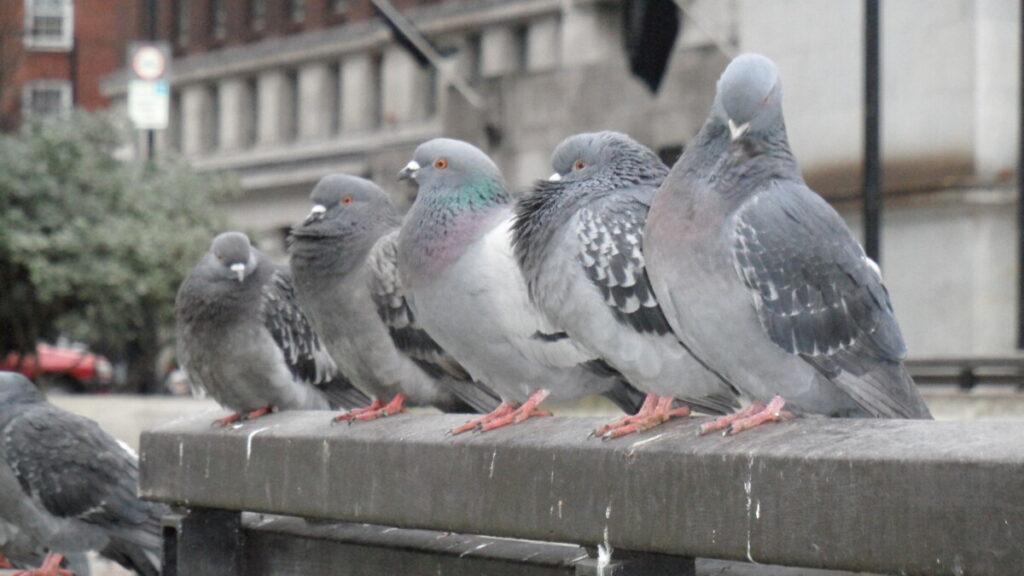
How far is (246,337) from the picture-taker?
674cm

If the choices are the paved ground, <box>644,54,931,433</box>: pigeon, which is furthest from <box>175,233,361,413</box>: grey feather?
the paved ground

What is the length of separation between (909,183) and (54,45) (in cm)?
3752

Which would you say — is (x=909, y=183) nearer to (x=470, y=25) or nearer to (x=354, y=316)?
(x=354, y=316)

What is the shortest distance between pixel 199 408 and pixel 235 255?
7.55 metres

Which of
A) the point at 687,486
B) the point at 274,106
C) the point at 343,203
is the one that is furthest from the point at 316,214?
the point at 274,106

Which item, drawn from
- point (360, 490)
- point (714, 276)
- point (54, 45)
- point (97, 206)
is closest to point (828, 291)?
point (714, 276)

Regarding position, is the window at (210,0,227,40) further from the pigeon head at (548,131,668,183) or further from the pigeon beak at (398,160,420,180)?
the pigeon head at (548,131,668,183)

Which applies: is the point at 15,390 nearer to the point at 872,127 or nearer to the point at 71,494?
the point at 71,494

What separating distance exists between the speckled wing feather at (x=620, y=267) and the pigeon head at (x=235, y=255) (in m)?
2.30

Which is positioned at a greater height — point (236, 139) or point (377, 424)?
point (236, 139)

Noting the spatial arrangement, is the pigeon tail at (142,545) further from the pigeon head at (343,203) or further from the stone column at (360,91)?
the stone column at (360,91)

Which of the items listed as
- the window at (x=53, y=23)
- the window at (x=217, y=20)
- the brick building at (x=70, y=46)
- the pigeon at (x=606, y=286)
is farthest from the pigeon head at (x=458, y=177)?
the window at (x=53, y=23)

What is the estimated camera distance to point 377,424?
204 inches

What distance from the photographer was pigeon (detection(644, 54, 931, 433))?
412 cm
